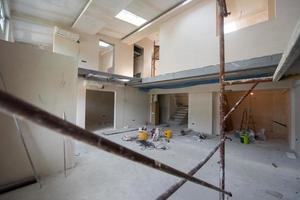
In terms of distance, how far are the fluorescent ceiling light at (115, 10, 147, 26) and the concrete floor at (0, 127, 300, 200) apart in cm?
532

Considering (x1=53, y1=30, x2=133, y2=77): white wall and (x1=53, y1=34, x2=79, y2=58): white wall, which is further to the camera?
(x1=53, y1=30, x2=133, y2=77): white wall

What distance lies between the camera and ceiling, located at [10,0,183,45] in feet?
16.3

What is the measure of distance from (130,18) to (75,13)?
2.13 meters

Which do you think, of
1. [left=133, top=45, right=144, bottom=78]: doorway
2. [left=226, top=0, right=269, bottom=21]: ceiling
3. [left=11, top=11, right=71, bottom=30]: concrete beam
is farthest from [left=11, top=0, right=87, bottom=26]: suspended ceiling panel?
[left=226, top=0, right=269, bottom=21]: ceiling

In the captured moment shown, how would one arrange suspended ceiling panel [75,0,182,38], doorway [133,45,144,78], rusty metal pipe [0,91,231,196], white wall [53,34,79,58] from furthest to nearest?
doorway [133,45,144,78] < white wall [53,34,79,58] < suspended ceiling panel [75,0,182,38] < rusty metal pipe [0,91,231,196]

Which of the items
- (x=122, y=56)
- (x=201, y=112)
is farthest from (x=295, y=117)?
(x=122, y=56)

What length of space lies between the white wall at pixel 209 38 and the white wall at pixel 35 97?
14.0ft

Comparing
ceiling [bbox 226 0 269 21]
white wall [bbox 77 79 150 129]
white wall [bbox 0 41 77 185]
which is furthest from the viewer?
white wall [bbox 77 79 150 129]

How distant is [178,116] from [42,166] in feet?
26.3

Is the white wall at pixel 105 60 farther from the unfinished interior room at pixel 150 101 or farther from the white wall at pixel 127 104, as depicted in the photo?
the white wall at pixel 127 104

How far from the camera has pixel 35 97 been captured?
270cm

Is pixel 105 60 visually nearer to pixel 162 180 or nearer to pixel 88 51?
pixel 88 51

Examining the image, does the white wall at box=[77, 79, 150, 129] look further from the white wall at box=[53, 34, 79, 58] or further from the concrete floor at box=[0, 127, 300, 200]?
the concrete floor at box=[0, 127, 300, 200]

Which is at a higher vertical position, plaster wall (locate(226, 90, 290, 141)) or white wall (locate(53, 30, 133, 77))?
white wall (locate(53, 30, 133, 77))
